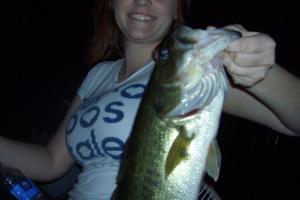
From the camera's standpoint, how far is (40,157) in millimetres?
2977

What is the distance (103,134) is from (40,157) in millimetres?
935

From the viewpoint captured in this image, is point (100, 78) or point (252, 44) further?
point (100, 78)

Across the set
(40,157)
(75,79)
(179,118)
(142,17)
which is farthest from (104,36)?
(75,79)

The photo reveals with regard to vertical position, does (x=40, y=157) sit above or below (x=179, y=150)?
below

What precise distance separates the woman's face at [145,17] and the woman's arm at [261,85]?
80cm

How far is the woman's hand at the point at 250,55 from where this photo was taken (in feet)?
4.72

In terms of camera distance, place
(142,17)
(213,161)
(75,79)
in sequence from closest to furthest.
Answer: (213,161) → (142,17) → (75,79)

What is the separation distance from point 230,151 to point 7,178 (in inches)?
253

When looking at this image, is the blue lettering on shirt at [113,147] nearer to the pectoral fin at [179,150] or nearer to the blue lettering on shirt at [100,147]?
the blue lettering on shirt at [100,147]

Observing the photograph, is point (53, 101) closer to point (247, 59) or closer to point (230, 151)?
point (230, 151)

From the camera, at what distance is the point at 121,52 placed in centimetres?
331

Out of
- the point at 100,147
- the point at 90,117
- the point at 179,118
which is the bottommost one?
the point at 100,147

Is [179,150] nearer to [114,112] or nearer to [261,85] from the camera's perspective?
[261,85]

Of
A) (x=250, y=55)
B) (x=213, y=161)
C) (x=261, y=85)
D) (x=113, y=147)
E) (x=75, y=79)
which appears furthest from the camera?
(x=75, y=79)
